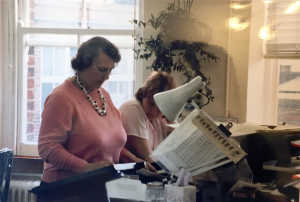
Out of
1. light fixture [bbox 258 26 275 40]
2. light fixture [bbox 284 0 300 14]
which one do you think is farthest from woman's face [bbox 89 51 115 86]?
light fixture [bbox 284 0 300 14]

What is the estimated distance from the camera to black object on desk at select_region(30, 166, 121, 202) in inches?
44.4

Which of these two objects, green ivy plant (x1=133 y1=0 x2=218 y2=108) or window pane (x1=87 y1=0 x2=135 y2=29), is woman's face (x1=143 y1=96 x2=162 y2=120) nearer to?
green ivy plant (x1=133 y1=0 x2=218 y2=108)

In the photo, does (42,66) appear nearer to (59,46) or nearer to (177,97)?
(59,46)

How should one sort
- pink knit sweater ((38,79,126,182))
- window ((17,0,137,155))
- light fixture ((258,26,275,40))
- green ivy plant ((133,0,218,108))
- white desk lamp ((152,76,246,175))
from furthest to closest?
window ((17,0,137,155)) → light fixture ((258,26,275,40)) → green ivy plant ((133,0,218,108)) → pink knit sweater ((38,79,126,182)) → white desk lamp ((152,76,246,175))

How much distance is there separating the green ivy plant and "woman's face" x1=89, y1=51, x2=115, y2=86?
1398mm

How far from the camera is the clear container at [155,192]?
1.17 m

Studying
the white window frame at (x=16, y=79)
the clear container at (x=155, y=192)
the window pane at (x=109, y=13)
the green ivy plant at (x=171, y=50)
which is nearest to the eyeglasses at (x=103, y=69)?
the clear container at (x=155, y=192)

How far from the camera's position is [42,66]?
3506 millimetres

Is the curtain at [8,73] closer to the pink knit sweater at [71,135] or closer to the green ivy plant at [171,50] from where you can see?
the green ivy plant at [171,50]

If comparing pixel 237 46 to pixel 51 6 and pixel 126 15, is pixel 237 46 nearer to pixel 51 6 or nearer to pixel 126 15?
pixel 126 15

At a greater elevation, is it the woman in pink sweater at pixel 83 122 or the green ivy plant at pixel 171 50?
the green ivy plant at pixel 171 50

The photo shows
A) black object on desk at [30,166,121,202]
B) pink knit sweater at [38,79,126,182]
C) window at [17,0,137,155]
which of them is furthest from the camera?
window at [17,0,137,155]

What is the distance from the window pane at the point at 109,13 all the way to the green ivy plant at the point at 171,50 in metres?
0.18

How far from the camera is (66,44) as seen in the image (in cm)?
347
